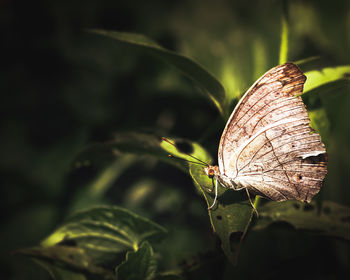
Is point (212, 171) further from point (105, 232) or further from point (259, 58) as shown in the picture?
point (259, 58)

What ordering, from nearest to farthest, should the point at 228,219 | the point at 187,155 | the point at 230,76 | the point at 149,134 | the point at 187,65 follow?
the point at 228,219 < the point at 187,65 < the point at 187,155 < the point at 149,134 < the point at 230,76

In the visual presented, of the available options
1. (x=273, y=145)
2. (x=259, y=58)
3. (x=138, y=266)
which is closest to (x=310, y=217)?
(x=273, y=145)

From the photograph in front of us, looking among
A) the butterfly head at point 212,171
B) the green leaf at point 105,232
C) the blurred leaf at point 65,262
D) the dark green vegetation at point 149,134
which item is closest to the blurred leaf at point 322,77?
the dark green vegetation at point 149,134

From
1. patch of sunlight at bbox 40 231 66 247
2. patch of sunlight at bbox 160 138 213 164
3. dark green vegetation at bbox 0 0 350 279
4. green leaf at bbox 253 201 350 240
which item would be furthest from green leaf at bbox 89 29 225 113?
patch of sunlight at bbox 40 231 66 247

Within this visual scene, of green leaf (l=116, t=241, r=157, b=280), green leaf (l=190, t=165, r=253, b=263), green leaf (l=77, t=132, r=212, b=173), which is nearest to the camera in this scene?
green leaf (l=190, t=165, r=253, b=263)

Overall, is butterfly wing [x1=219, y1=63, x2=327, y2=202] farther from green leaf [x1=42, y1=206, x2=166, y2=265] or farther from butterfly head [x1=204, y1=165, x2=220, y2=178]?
green leaf [x1=42, y1=206, x2=166, y2=265]

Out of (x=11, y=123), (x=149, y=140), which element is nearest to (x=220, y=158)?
(x=149, y=140)

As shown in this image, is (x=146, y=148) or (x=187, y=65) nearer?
(x=187, y=65)
